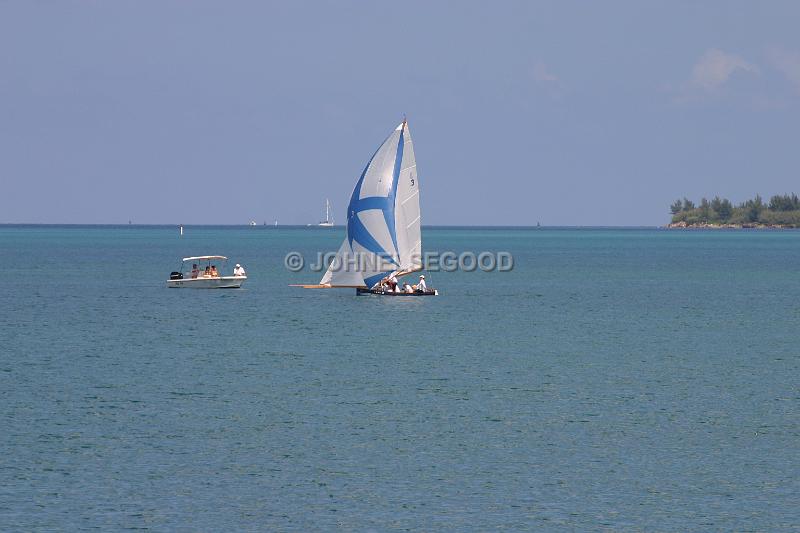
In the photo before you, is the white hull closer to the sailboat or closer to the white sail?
the sailboat

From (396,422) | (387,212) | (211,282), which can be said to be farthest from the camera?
(211,282)

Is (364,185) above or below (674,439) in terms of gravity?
above

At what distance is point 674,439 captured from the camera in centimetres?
4309

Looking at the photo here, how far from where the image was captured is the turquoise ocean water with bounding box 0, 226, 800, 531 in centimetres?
3412

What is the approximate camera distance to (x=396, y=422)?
46.2 meters

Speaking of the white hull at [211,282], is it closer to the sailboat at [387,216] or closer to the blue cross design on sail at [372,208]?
the sailboat at [387,216]

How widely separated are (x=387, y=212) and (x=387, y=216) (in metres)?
0.34

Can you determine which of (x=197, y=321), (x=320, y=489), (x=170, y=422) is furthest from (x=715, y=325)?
(x=320, y=489)

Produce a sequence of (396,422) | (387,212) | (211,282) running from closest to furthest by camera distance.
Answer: (396,422) < (387,212) < (211,282)

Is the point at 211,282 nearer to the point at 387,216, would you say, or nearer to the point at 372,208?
the point at 372,208

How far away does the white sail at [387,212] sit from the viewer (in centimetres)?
9944

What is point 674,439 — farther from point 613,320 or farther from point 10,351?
point 613,320

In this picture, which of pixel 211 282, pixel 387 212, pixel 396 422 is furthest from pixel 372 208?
pixel 396 422

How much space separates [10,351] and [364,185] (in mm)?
38049
